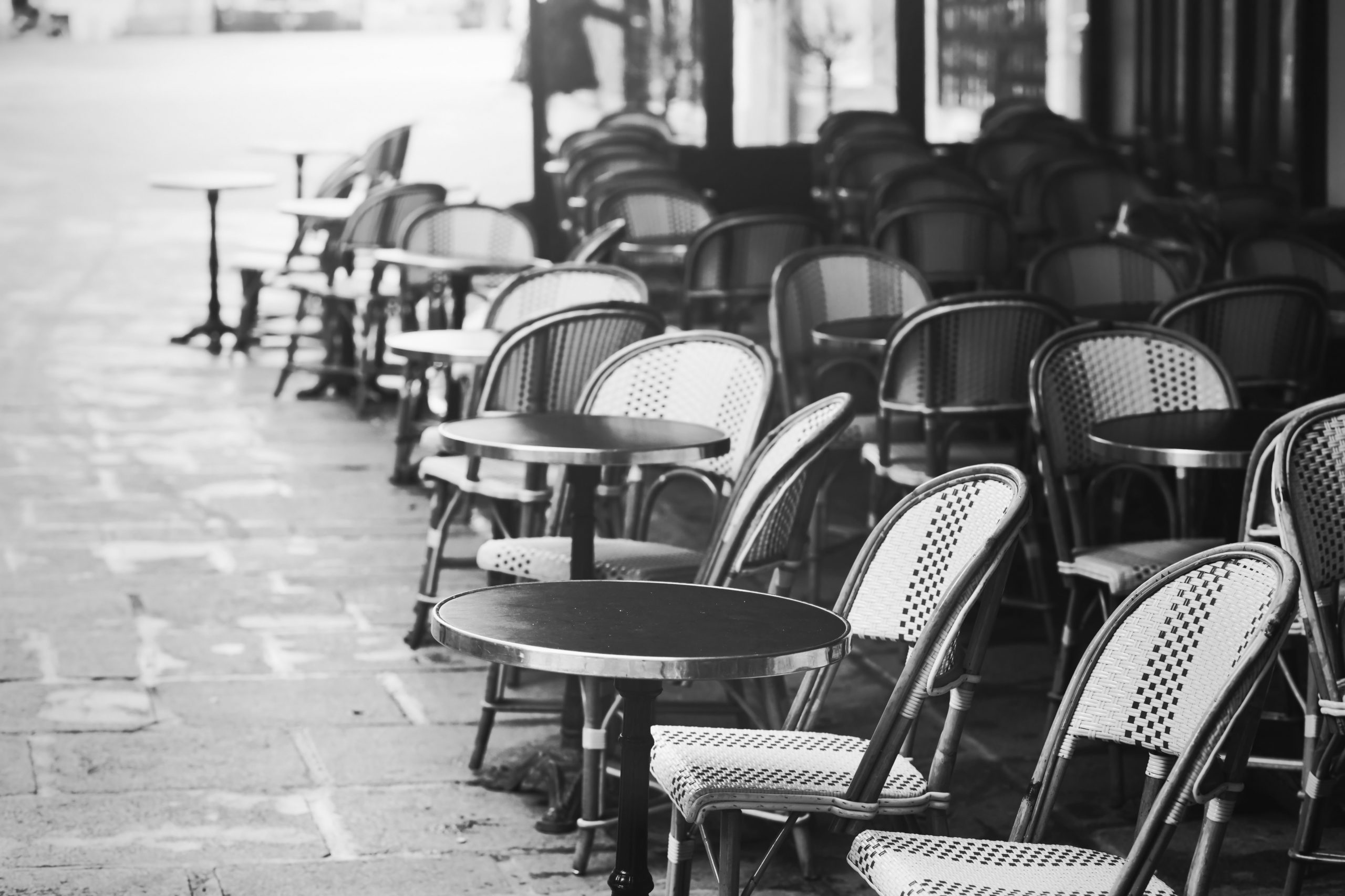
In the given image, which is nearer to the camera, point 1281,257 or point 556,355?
point 556,355

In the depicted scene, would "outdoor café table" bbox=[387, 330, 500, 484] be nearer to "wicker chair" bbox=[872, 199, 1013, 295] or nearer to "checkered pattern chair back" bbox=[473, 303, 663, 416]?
"checkered pattern chair back" bbox=[473, 303, 663, 416]

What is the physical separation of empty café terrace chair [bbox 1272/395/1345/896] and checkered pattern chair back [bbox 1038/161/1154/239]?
17.2 ft

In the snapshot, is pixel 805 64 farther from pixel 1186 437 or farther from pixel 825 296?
pixel 1186 437

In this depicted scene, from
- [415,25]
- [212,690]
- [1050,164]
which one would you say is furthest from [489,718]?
[415,25]

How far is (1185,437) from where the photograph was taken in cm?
376

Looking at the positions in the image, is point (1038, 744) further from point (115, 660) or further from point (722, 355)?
point (115, 660)

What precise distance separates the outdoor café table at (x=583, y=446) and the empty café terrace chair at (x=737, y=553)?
0.49ft

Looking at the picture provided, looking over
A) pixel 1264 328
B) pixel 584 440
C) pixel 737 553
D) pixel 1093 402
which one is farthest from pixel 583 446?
pixel 1264 328

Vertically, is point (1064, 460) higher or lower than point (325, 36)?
lower

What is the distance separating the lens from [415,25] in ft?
50.1

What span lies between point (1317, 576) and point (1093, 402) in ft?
3.55

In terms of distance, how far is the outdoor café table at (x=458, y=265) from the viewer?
21.4 ft

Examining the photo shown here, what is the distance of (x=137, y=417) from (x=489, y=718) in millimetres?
4721

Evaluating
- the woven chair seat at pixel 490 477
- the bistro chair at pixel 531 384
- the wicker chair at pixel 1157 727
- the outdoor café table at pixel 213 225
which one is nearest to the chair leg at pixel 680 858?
the wicker chair at pixel 1157 727
